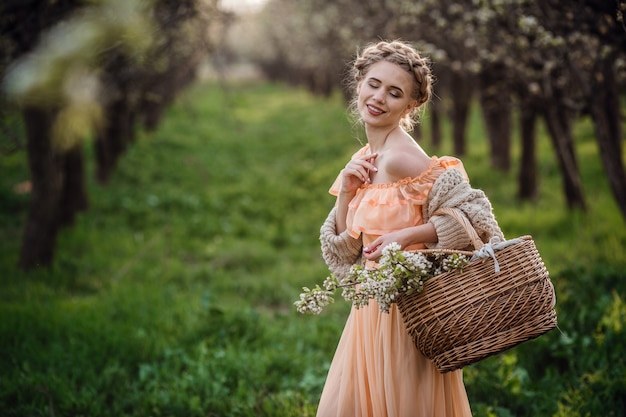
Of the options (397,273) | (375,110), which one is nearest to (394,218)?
(397,273)

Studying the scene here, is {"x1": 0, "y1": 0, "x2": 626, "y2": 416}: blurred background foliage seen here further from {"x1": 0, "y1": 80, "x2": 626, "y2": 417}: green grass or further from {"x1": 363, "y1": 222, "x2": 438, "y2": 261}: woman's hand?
{"x1": 363, "y1": 222, "x2": 438, "y2": 261}: woman's hand

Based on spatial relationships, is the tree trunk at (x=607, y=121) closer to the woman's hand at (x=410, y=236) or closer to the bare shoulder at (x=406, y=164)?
the bare shoulder at (x=406, y=164)

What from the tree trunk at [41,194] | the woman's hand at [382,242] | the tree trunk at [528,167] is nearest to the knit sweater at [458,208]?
the woman's hand at [382,242]

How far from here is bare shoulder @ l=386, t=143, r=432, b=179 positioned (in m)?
2.60

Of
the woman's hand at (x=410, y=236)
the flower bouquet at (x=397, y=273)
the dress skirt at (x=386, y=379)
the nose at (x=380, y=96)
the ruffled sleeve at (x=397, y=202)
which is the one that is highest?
the nose at (x=380, y=96)

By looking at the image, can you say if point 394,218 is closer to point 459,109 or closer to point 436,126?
point 459,109

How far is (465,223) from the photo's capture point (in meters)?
2.43

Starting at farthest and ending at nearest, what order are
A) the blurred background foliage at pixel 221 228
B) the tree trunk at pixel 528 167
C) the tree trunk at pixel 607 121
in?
the tree trunk at pixel 528 167 < the tree trunk at pixel 607 121 < the blurred background foliage at pixel 221 228

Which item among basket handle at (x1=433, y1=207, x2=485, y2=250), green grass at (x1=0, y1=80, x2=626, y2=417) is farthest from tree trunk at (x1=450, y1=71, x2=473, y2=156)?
A: basket handle at (x1=433, y1=207, x2=485, y2=250)

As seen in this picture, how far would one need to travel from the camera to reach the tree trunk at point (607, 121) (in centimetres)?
516

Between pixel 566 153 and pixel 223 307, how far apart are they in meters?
4.90

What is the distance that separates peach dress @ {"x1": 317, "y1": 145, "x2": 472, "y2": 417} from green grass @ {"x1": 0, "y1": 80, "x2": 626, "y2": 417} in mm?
1024

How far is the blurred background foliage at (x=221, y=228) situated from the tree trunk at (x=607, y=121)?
2 cm

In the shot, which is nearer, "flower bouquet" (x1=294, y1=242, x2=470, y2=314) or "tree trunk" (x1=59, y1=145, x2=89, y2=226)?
"flower bouquet" (x1=294, y1=242, x2=470, y2=314)
